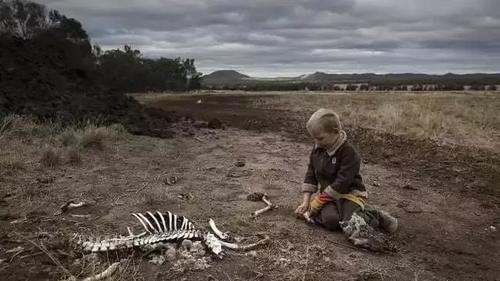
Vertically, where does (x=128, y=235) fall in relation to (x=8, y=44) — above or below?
below

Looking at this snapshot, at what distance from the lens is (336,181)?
5023 mm

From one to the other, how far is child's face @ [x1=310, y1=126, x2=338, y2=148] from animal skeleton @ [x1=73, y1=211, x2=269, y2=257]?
3.29 feet

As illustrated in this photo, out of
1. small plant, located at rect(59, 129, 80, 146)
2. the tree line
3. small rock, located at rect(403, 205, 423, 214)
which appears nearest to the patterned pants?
small rock, located at rect(403, 205, 423, 214)

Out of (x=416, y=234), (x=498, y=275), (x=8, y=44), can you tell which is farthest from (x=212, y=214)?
(x=8, y=44)

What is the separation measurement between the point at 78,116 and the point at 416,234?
869 centimetres

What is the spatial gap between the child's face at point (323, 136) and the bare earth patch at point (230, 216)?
0.78 meters

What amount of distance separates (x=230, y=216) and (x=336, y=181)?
109cm

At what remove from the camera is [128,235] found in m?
4.65

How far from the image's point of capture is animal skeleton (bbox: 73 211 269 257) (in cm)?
423

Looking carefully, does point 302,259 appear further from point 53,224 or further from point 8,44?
point 8,44

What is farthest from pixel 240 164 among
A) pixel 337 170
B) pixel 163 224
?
pixel 163 224

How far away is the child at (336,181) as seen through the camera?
196 inches

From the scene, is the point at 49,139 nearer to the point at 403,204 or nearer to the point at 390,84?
the point at 403,204

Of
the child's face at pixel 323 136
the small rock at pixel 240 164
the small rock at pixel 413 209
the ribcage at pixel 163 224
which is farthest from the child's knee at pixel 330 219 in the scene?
the small rock at pixel 240 164
